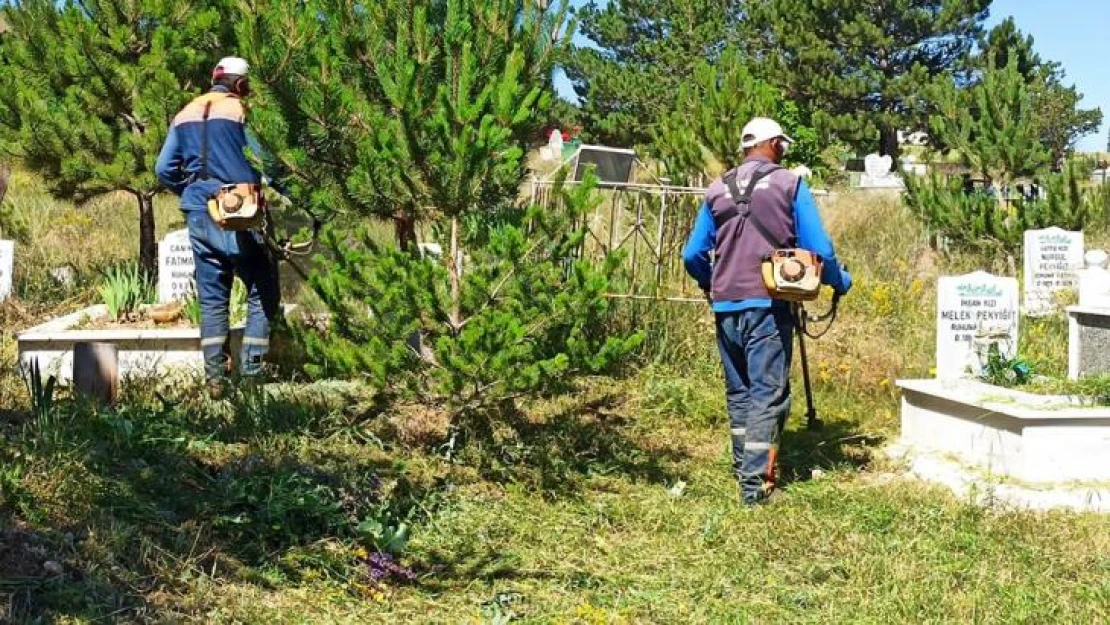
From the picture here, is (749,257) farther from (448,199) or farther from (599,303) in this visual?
(448,199)

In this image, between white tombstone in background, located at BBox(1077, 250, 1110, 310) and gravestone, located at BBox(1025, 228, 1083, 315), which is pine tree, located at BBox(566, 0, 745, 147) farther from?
white tombstone in background, located at BBox(1077, 250, 1110, 310)

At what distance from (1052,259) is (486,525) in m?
8.16

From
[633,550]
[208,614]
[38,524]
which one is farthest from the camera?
[633,550]

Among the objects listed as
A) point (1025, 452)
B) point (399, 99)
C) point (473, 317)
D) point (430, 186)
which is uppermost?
point (399, 99)

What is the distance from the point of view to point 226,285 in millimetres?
6719

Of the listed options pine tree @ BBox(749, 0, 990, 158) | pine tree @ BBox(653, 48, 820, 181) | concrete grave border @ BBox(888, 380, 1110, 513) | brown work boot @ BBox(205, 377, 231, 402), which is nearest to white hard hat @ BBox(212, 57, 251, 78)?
brown work boot @ BBox(205, 377, 231, 402)

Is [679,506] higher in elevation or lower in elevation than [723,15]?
lower

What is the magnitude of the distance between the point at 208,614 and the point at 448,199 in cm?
235

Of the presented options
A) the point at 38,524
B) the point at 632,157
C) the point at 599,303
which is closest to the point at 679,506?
the point at 599,303

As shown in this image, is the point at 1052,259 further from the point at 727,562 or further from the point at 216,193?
the point at 216,193

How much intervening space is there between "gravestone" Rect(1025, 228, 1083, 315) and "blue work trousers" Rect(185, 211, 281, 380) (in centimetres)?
765

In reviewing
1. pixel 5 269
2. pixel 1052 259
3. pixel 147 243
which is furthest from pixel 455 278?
pixel 1052 259

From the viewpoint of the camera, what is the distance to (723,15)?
37.7 m

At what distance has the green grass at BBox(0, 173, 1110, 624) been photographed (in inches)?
161
